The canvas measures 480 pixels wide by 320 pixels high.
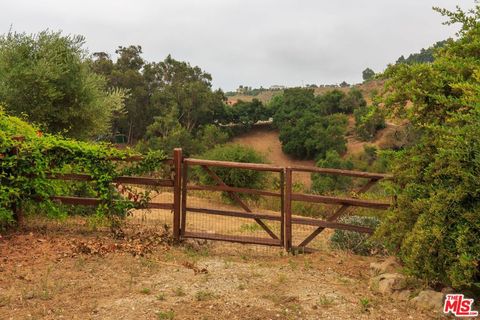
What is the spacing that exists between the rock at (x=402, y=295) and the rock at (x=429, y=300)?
127mm

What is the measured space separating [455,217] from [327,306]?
1.69 m

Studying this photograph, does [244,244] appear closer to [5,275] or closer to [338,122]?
[5,275]

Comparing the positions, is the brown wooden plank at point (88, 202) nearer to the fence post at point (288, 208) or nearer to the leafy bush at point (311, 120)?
the fence post at point (288, 208)

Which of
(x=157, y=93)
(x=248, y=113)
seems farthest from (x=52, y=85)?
(x=248, y=113)

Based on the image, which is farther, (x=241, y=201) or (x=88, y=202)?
(x=88, y=202)

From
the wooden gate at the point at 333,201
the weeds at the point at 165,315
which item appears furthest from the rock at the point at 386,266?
the weeds at the point at 165,315

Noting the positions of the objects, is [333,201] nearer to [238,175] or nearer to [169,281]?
[169,281]

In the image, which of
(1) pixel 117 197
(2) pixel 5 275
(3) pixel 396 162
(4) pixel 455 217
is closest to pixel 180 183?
(1) pixel 117 197

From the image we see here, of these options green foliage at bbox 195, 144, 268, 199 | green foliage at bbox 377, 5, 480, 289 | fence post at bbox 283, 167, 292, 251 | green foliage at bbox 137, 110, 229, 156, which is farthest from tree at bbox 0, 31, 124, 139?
green foliage at bbox 137, 110, 229, 156

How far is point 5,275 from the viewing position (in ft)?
18.4

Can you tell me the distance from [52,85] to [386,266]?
11.3 m

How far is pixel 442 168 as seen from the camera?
5.13 meters

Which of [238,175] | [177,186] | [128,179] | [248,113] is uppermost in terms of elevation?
[248,113]

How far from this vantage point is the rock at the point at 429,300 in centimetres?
478
